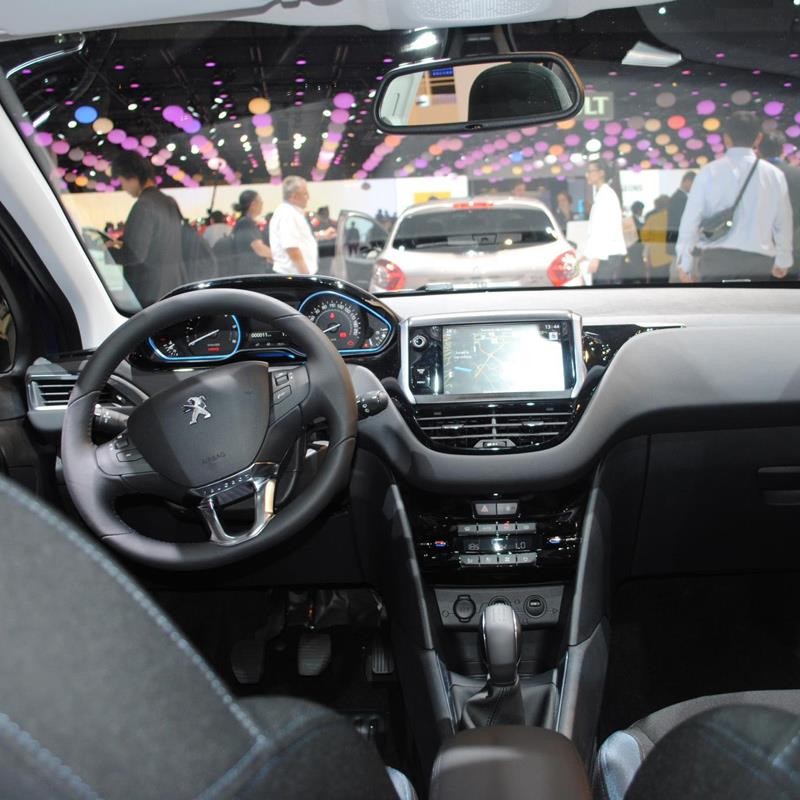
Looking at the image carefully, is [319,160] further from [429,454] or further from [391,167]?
[429,454]

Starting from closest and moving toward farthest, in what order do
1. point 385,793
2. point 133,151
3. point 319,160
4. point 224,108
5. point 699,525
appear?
point 385,793 → point 699,525 → point 133,151 → point 224,108 → point 319,160

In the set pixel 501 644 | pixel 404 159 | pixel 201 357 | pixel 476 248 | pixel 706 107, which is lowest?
pixel 404 159

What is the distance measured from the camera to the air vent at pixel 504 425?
7.98 ft

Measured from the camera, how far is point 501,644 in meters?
2.19

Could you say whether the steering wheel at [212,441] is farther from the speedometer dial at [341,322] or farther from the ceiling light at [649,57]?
the ceiling light at [649,57]

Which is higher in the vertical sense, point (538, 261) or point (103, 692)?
point (103, 692)

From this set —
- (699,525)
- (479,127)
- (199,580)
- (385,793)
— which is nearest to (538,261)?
(479,127)

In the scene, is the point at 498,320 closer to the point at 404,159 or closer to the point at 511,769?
the point at 511,769

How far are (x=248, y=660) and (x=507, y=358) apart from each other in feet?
4.75

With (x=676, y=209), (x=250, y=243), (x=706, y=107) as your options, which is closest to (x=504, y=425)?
(x=250, y=243)

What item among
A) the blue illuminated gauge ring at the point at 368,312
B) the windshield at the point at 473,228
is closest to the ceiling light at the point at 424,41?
the blue illuminated gauge ring at the point at 368,312

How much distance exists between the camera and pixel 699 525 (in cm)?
268

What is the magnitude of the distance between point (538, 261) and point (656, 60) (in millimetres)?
3927

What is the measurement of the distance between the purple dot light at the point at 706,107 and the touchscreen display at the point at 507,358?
19.3 feet
